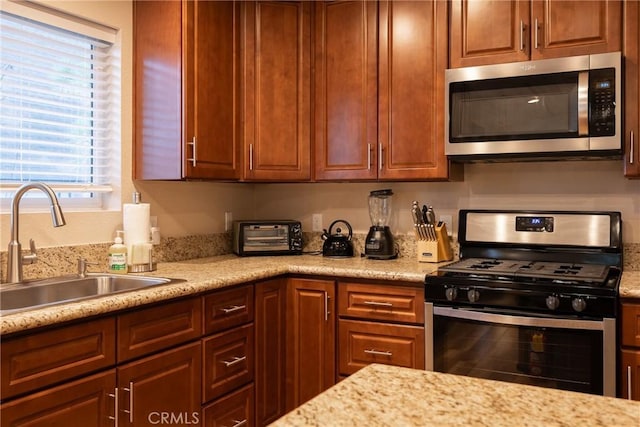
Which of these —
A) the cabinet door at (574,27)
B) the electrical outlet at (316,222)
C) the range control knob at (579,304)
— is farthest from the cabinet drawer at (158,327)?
the cabinet door at (574,27)

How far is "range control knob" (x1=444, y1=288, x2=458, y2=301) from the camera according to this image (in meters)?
2.31

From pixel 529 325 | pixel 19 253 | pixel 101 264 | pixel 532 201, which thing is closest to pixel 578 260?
pixel 532 201

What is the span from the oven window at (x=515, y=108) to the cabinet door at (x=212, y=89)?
111 cm

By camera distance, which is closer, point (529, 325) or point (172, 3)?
point (529, 325)

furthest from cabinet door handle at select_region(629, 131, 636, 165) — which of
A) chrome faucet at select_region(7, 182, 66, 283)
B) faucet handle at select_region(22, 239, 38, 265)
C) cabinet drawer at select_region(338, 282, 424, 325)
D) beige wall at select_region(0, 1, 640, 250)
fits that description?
faucet handle at select_region(22, 239, 38, 265)

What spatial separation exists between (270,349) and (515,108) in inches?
63.0

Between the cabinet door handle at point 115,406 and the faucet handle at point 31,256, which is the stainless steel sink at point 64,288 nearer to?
the faucet handle at point 31,256

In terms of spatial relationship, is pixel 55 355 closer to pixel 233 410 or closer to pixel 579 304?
pixel 233 410

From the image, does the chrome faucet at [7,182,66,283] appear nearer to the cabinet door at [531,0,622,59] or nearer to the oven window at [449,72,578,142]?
the oven window at [449,72,578,142]

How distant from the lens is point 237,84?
2.90m

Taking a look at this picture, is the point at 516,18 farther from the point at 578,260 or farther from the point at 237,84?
the point at 237,84

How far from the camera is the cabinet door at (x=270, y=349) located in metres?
2.57

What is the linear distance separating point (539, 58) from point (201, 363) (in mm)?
1982

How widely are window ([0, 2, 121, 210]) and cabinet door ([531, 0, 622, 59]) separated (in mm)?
1970
